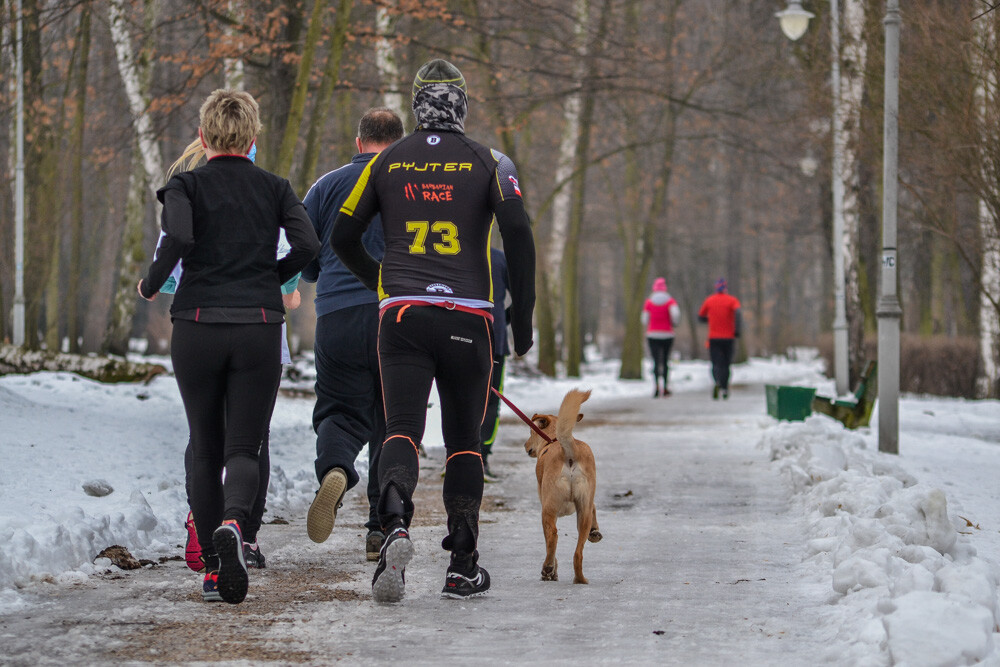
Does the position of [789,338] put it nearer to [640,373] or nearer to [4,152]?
[640,373]

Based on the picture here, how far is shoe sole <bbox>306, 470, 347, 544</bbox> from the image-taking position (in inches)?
202

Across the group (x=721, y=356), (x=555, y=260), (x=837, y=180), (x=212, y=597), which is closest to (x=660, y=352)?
(x=721, y=356)

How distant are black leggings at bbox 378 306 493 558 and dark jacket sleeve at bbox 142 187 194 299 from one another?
2.77ft

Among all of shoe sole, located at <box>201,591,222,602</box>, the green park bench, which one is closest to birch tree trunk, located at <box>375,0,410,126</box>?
the green park bench

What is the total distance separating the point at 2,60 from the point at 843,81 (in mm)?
15765

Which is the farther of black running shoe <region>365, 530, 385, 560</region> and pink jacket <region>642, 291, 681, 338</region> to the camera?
pink jacket <region>642, 291, 681, 338</region>

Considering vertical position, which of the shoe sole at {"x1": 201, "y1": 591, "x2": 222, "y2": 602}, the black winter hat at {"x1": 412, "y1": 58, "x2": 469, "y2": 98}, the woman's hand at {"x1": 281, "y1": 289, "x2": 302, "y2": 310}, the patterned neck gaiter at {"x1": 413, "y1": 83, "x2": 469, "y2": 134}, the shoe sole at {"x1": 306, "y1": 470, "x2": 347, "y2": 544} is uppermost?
the black winter hat at {"x1": 412, "y1": 58, "x2": 469, "y2": 98}

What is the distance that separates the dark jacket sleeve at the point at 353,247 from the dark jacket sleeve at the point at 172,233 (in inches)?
24.3

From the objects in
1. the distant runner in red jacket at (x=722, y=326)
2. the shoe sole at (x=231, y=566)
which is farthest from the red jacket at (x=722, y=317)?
the shoe sole at (x=231, y=566)

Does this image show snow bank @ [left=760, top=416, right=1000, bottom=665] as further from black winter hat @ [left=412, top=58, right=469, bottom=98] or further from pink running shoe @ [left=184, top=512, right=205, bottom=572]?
pink running shoe @ [left=184, top=512, right=205, bottom=572]

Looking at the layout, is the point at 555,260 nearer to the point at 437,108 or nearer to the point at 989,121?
the point at 989,121

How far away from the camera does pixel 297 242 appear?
196 inches

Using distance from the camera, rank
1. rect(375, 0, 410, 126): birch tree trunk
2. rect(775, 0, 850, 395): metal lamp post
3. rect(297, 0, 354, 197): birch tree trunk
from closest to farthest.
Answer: rect(297, 0, 354, 197): birch tree trunk, rect(775, 0, 850, 395): metal lamp post, rect(375, 0, 410, 126): birch tree trunk

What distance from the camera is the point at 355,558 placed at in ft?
19.6
